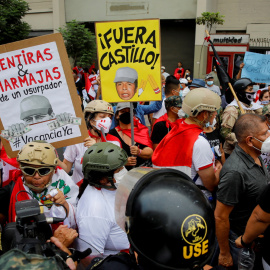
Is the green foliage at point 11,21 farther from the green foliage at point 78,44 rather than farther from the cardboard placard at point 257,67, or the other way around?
the cardboard placard at point 257,67

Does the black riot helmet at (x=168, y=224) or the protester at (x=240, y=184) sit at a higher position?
the black riot helmet at (x=168, y=224)

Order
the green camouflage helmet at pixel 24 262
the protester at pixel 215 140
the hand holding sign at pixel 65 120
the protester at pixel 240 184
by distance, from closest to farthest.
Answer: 1. the green camouflage helmet at pixel 24 262
2. the protester at pixel 240 184
3. the hand holding sign at pixel 65 120
4. the protester at pixel 215 140

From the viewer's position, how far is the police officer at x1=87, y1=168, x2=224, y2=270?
1.38 m

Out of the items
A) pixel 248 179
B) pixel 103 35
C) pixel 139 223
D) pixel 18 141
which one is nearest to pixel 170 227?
pixel 139 223

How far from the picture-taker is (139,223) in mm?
1433

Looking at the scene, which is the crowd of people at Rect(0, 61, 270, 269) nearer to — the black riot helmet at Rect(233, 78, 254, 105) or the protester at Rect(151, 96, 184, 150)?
the protester at Rect(151, 96, 184, 150)

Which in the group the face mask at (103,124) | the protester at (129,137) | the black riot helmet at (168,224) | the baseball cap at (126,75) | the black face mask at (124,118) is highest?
the baseball cap at (126,75)

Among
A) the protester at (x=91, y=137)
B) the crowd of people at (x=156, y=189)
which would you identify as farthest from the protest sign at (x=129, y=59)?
the crowd of people at (x=156, y=189)

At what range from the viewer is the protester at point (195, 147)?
311cm

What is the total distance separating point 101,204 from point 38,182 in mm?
758

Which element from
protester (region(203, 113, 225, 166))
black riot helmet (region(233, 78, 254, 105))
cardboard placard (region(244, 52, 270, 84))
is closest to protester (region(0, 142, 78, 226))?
protester (region(203, 113, 225, 166))

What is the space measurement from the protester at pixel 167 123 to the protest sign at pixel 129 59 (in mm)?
804

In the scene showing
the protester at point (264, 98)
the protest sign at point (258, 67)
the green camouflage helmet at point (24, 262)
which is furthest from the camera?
the protest sign at point (258, 67)

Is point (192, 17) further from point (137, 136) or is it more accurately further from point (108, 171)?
point (108, 171)
